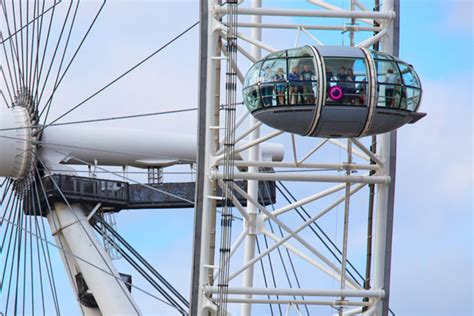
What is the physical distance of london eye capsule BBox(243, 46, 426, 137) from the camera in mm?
50031

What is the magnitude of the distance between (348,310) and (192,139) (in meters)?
8.42

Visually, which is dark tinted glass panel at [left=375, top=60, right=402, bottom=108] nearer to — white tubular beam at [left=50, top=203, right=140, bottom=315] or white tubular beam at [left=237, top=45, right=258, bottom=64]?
white tubular beam at [left=237, top=45, right=258, bottom=64]

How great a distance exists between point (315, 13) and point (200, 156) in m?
4.64

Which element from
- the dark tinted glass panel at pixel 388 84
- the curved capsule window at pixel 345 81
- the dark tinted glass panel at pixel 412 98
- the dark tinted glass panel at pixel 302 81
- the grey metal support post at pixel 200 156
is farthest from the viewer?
the grey metal support post at pixel 200 156

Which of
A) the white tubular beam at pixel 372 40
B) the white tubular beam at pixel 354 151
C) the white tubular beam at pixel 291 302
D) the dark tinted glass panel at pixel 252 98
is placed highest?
the white tubular beam at pixel 372 40

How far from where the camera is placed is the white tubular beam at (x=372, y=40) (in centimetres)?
5348

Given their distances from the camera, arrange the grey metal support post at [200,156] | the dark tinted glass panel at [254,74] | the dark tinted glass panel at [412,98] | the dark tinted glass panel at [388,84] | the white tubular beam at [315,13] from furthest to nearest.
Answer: the grey metal support post at [200,156], the white tubular beam at [315,13], the dark tinted glass panel at [254,74], the dark tinted glass panel at [412,98], the dark tinted glass panel at [388,84]

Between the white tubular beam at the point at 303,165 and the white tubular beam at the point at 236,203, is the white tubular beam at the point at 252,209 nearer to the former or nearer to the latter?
the white tubular beam at the point at 236,203

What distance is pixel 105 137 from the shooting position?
60.0 m

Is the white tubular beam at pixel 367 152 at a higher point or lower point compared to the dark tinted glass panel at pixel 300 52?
lower

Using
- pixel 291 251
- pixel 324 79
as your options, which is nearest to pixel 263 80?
pixel 324 79

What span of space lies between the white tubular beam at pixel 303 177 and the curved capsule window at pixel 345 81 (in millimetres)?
4202

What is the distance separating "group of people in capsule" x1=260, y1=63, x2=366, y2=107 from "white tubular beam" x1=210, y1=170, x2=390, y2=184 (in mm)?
3455

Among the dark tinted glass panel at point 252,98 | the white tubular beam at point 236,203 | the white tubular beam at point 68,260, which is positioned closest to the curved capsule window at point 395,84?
the dark tinted glass panel at point 252,98
